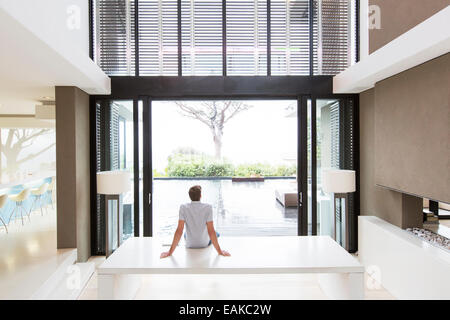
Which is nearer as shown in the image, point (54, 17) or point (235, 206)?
point (54, 17)

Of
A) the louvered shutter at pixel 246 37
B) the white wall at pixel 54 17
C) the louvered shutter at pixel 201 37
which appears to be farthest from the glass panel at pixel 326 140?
the white wall at pixel 54 17

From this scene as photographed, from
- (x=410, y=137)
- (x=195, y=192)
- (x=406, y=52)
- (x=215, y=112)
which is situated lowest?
(x=195, y=192)

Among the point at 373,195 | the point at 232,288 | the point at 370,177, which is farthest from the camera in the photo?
the point at 370,177

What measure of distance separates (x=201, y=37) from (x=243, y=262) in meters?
3.57

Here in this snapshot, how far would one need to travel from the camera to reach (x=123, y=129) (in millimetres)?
4941

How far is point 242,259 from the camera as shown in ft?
9.43

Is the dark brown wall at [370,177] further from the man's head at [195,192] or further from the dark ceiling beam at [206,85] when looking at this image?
the man's head at [195,192]

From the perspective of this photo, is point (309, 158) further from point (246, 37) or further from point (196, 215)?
point (196, 215)

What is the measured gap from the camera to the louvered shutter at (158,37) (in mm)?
4734

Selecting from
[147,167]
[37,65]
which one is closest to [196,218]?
[147,167]

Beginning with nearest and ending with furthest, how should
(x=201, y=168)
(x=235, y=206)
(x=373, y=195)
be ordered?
(x=373, y=195), (x=201, y=168), (x=235, y=206)

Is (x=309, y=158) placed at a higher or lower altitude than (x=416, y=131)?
lower

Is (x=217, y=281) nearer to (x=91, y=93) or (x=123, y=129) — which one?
(x=123, y=129)
